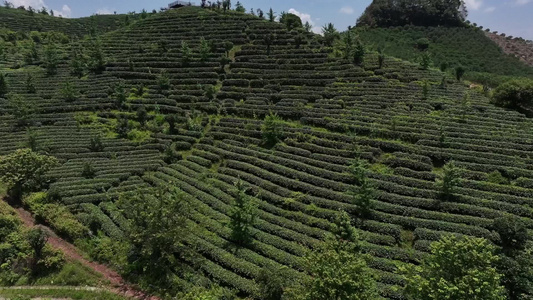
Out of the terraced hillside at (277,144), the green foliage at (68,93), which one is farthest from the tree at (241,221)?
the green foliage at (68,93)

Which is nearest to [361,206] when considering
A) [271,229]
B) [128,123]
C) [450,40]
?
[271,229]

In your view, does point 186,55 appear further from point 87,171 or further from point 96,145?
point 87,171

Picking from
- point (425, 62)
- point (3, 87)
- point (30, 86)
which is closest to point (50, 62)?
point (30, 86)

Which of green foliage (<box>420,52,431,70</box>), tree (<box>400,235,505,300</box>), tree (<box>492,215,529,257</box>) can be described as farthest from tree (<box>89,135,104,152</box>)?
green foliage (<box>420,52,431,70</box>)

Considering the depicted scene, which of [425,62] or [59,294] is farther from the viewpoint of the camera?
[425,62]

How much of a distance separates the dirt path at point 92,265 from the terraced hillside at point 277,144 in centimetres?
282

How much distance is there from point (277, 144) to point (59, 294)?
2824cm

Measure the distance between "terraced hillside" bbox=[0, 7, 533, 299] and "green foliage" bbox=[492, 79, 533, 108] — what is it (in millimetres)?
2107

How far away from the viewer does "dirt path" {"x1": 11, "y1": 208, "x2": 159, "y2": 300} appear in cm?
2714

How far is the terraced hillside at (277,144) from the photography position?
1201 inches

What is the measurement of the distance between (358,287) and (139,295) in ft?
56.5

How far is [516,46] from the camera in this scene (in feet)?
294

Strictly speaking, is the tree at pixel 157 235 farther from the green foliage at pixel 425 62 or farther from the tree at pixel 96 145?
the green foliage at pixel 425 62

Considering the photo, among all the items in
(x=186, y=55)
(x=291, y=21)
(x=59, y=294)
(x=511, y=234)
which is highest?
(x=291, y=21)
